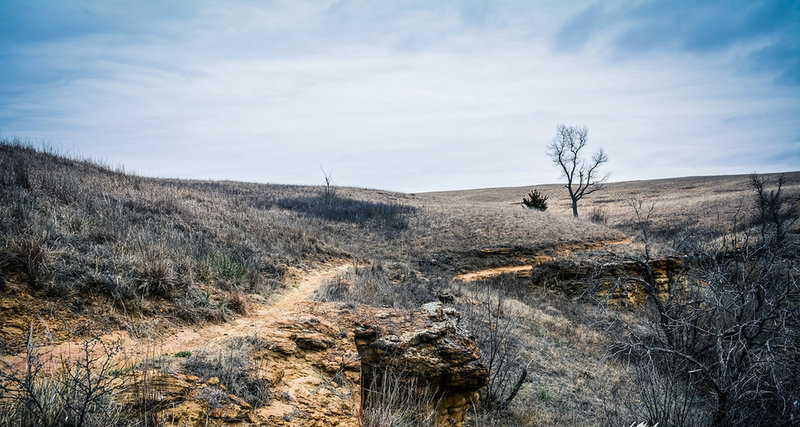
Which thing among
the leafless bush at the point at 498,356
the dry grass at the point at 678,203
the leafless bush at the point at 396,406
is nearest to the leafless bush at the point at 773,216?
the dry grass at the point at 678,203

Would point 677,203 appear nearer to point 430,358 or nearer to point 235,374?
point 430,358

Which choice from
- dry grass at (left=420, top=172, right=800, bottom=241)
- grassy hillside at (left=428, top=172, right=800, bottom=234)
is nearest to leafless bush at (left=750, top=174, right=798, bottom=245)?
dry grass at (left=420, top=172, right=800, bottom=241)

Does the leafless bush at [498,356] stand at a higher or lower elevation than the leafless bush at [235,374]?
lower

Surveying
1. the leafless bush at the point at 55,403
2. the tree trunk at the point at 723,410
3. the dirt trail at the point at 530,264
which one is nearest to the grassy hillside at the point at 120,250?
the leafless bush at the point at 55,403

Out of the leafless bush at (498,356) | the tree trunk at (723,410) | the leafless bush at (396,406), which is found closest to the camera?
the leafless bush at (396,406)

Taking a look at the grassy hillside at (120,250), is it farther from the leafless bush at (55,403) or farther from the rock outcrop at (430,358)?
the rock outcrop at (430,358)

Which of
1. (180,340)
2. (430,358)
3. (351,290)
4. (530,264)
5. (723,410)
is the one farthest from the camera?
(530,264)

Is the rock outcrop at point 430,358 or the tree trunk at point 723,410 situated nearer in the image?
the rock outcrop at point 430,358

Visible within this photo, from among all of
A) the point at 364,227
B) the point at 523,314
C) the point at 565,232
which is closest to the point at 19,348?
the point at 523,314

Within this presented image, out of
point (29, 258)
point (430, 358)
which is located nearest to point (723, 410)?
point (430, 358)

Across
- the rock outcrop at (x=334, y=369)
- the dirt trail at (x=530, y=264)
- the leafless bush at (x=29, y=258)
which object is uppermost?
the leafless bush at (x=29, y=258)

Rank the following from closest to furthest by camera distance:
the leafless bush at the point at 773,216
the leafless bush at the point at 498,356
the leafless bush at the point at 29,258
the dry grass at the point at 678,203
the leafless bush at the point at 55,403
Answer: the leafless bush at the point at 55,403, the leafless bush at the point at 29,258, the leafless bush at the point at 498,356, the leafless bush at the point at 773,216, the dry grass at the point at 678,203

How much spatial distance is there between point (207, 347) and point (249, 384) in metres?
0.91

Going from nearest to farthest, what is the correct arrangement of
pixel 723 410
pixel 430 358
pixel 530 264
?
pixel 430 358 < pixel 723 410 < pixel 530 264
